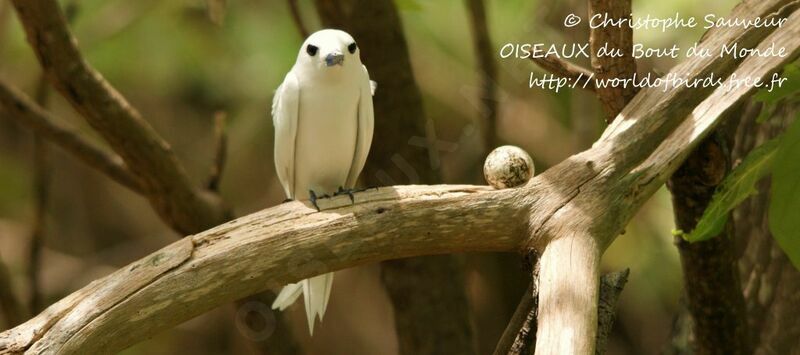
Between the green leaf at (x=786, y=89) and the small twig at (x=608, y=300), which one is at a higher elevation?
the green leaf at (x=786, y=89)

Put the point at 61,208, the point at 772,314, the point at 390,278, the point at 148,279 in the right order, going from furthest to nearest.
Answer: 1. the point at 61,208
2. the point at 390,278
3. the point at 772,314
4. the point at 148,279

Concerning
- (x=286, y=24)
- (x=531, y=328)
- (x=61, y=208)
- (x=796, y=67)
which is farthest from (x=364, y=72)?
(x=61, y=208)

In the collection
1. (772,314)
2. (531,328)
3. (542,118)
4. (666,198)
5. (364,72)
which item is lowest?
(531,328)

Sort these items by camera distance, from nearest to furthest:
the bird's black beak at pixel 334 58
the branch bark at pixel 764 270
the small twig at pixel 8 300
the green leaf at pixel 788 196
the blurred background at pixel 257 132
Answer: the green leaf at pixel 788 196, the bird's black beak at pixel 334 58, the branch bark at pixel 764 270, the small twig at pixel 8 300, the blurred background at pixel 257 132

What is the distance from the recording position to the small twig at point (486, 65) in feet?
11.6

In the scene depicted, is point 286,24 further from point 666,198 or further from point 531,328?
point 531,328

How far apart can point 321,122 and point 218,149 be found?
2.13 ft

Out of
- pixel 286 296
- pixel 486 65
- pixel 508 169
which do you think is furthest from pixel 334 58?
pixel 486 65

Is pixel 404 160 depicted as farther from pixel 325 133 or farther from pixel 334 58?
pixel 334 58

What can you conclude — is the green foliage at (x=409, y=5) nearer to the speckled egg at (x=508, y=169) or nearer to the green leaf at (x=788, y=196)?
the speckled egg at (x=508, y=169)

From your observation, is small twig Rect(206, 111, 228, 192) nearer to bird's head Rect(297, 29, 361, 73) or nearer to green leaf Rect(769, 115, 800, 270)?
bird's head Rect(297, 29, 361, 73)

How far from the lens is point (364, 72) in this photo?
275 centimetres

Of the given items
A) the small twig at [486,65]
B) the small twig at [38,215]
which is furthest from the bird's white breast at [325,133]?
the small twig at [38,215]

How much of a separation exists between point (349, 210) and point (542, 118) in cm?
281
